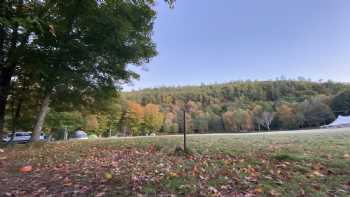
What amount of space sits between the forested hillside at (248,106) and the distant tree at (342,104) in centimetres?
61

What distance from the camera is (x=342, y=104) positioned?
4725 cm

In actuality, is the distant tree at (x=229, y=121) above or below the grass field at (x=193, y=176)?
above

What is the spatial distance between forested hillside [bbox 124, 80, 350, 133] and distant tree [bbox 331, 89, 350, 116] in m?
0.61

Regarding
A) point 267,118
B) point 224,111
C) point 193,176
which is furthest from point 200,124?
point 193,176

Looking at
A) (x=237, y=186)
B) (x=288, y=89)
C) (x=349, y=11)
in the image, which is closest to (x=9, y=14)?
(x=237, y=186)

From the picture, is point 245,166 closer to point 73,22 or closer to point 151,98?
Answer: point 73,22

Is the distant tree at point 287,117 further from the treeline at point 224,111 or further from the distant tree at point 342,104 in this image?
the distant tree at point 342,104

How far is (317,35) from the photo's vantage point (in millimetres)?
16344

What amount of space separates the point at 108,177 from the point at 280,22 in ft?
60.5

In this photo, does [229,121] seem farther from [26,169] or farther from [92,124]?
[26,169]

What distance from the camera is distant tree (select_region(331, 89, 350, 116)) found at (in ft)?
146

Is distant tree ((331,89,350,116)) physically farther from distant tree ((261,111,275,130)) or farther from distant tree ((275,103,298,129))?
distant tree ((261,111,275,130))

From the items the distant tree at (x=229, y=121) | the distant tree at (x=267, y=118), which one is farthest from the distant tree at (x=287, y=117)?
the distant tree at (x=229, y=121)

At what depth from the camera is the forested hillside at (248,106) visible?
163 feet
